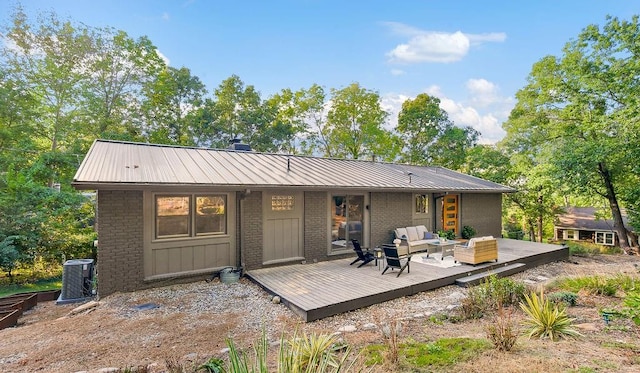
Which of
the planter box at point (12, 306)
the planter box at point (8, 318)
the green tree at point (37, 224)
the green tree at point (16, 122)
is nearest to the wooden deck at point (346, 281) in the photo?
the planter box at point (8, 318)

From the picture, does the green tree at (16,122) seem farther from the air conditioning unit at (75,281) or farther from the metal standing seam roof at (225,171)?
the air conditioning unit at (75,281)

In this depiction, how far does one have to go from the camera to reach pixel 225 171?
27.3 feet

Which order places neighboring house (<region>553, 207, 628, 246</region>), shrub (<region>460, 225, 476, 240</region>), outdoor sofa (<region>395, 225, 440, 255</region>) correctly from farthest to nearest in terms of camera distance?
neighboring house (<region>553, 207, 628, 246</region>)
shrub (<region>460, 225, 476, 240</region>)
outdoor sofa (<region>395, 225, 440, 255</region>)

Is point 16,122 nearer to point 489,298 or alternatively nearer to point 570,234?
point 489,298

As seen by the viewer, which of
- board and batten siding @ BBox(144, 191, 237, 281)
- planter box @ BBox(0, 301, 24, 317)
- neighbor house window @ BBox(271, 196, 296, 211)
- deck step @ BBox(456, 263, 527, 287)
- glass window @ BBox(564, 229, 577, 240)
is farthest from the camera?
glass window @ BBox(564, 229, 577, 240)

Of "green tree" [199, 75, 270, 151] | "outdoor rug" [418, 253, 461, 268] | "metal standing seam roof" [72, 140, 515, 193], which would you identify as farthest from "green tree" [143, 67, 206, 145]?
"outdoor rug" [418, 253, 461, 268]

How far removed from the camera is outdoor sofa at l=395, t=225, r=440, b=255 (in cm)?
1027

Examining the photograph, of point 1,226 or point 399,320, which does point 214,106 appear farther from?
point 399,320

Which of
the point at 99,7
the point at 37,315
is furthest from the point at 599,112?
the point at 99,7

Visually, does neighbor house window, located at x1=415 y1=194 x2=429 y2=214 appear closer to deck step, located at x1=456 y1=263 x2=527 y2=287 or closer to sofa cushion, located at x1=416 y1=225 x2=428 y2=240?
sofa cushion, located at x1=416 y1=225 x2=428 y2=240

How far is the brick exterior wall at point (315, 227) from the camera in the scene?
9.06 meters

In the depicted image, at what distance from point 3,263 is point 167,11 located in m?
11.1

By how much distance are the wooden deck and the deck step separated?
6 cm

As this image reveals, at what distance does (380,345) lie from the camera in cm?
402
